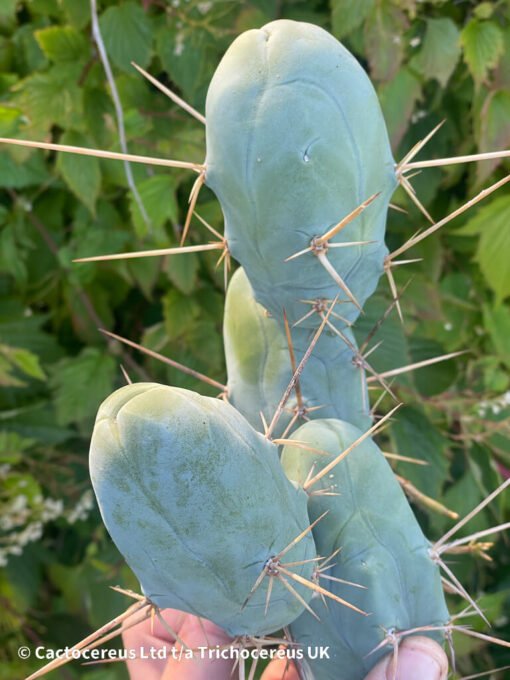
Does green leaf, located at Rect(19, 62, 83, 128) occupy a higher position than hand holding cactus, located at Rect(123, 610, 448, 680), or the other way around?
green leaf, located at Rect(19, 62, 83, 128)

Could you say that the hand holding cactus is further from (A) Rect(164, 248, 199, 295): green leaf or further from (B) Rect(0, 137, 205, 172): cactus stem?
(A) Rect(164, 248, 199, 295): green leaf

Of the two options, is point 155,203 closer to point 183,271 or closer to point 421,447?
point 183,271

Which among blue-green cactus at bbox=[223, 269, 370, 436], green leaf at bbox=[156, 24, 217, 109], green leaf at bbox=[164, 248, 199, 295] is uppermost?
green leaf at bbox=[156, 24, 217, 109]

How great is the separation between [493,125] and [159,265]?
1.54 ft

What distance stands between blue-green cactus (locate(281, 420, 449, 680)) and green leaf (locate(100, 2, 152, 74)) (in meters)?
0.59

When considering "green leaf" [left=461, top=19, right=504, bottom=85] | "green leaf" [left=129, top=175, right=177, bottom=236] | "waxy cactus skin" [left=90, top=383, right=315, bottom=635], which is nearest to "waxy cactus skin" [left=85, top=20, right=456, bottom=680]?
"waxy cactus skin" [left=90, top=383, right=315, bottom=635]

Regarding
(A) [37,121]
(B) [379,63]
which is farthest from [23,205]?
(B) [379,63]

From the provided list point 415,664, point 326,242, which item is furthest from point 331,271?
point 415,664

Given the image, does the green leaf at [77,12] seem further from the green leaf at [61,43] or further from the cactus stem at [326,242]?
the cactus stem at [326,242]

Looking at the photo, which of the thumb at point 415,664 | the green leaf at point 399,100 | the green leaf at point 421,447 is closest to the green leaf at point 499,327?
the green leaf at point 421,447

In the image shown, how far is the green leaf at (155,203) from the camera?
1.00m

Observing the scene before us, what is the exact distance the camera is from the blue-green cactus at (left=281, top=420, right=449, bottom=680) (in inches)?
22.2

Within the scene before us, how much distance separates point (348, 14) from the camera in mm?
956

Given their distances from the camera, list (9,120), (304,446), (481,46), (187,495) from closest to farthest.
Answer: (187,495) → (304,446) → (481,46) → (9,120)
